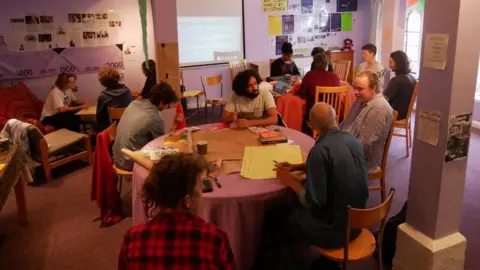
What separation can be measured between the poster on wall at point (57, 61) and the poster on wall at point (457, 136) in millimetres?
5079

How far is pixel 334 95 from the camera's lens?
4.55m

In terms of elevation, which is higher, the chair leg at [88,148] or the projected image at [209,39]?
the projected image at [209,39]

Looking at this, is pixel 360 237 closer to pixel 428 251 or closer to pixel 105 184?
pixel 428 251

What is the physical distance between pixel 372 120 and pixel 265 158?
0.88m

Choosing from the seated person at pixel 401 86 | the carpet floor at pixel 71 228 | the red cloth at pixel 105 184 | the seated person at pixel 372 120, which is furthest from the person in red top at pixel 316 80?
the red cloth at pixel 105 184

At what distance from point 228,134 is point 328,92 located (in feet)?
5.07

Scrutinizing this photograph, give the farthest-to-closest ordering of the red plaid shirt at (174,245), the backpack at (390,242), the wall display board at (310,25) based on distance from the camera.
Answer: the wall display board at (310,25) < the backpack at (390,242) < the red plaid shirt at (174,245)

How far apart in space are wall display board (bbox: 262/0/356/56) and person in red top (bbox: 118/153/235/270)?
21.3 feet

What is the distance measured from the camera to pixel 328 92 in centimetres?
434

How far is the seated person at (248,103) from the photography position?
11.6 ft

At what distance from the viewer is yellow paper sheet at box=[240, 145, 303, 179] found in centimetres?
244

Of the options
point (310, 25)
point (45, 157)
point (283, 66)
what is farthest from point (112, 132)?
point (310, 25)

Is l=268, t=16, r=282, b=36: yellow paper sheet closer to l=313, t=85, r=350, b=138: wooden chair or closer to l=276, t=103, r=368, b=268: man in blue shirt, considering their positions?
l=313, t=85, r=350, b=138: wooden chair

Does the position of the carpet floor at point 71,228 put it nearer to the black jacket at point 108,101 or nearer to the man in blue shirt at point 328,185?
the black jacket at point 108,101
